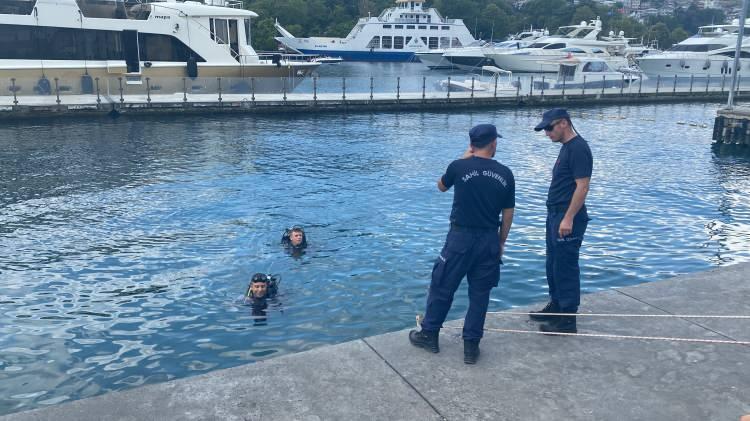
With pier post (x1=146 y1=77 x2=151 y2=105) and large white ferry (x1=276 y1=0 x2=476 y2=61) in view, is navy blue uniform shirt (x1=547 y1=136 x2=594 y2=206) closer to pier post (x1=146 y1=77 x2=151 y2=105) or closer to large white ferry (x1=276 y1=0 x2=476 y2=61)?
pier post (x1=146 y1=77 x2=151 y2=105)

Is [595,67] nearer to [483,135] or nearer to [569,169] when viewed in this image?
[569,169]

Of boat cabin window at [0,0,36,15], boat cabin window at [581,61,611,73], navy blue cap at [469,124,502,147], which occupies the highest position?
boat cabin window at [0,0,36,15]

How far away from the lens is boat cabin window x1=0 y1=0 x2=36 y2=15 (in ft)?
108

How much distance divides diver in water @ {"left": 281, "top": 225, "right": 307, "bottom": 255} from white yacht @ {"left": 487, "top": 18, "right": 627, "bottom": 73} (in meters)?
53.1

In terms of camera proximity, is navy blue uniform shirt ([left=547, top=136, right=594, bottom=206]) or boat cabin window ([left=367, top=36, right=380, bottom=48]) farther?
boat cabin window ([left=367, top=36, right=380, bottom=48])

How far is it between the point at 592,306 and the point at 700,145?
26101 millimetres

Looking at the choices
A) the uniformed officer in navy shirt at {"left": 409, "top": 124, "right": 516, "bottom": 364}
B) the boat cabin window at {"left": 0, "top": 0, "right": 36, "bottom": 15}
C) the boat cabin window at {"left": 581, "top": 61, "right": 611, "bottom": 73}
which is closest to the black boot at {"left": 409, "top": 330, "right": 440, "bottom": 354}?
the uniformed officer in navy shirt at {"left": 409, "top": 124, "right": 516, "bottom": 364}

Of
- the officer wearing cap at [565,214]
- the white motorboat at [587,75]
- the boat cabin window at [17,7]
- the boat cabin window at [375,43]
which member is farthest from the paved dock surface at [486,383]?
the boat cabin window at [375,43]

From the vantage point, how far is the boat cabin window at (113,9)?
35.7 m

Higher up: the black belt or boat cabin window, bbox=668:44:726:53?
boat cabin window, bbox=668:44:726:53

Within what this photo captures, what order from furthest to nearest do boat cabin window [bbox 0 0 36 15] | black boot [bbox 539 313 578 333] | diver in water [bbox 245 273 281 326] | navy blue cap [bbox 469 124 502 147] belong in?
boat cabin window [bbox 0 0 36 15] < diver in water [bbox 245 273 281 326] < black boot [bbox 539 313 578 333] < navy blue cap [bbox 469 124 502 147]

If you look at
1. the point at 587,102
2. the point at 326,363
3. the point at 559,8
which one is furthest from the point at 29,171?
the point at 559,8

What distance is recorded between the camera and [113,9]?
3684 centimetres

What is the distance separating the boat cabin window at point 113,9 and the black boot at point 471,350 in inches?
1429
